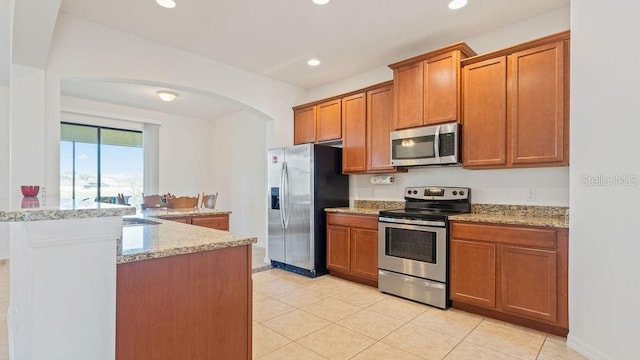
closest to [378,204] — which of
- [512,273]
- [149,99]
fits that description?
[512,273]

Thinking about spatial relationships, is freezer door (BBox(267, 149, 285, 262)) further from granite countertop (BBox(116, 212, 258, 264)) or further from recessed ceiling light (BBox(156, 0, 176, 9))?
granite countertop (BBox(116, 212, 258, 264))

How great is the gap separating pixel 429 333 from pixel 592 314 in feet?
3.68

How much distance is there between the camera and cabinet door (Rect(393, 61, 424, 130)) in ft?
11.3

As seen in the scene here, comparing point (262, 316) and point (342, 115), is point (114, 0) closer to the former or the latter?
point (342, 115)

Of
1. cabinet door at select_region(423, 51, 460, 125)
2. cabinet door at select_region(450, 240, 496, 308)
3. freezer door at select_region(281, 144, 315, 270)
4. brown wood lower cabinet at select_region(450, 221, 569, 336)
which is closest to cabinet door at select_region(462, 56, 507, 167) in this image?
cabinet door at select_region(423, 51, 460, 125)

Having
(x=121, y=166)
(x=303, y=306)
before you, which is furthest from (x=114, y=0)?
(x=121, y=166)

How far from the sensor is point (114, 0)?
9.09 ft

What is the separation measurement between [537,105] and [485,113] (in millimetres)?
418

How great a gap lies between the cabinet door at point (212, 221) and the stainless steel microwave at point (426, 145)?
2.05 meters

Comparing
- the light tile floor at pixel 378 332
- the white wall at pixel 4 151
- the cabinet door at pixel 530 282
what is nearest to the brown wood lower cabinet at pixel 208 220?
the light tile floor at pixel 378 332

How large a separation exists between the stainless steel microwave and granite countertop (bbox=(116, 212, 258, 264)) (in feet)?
7.55

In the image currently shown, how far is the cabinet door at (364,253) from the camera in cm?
370

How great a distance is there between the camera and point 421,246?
3250mm

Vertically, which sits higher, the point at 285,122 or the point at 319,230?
the point at 285,122
